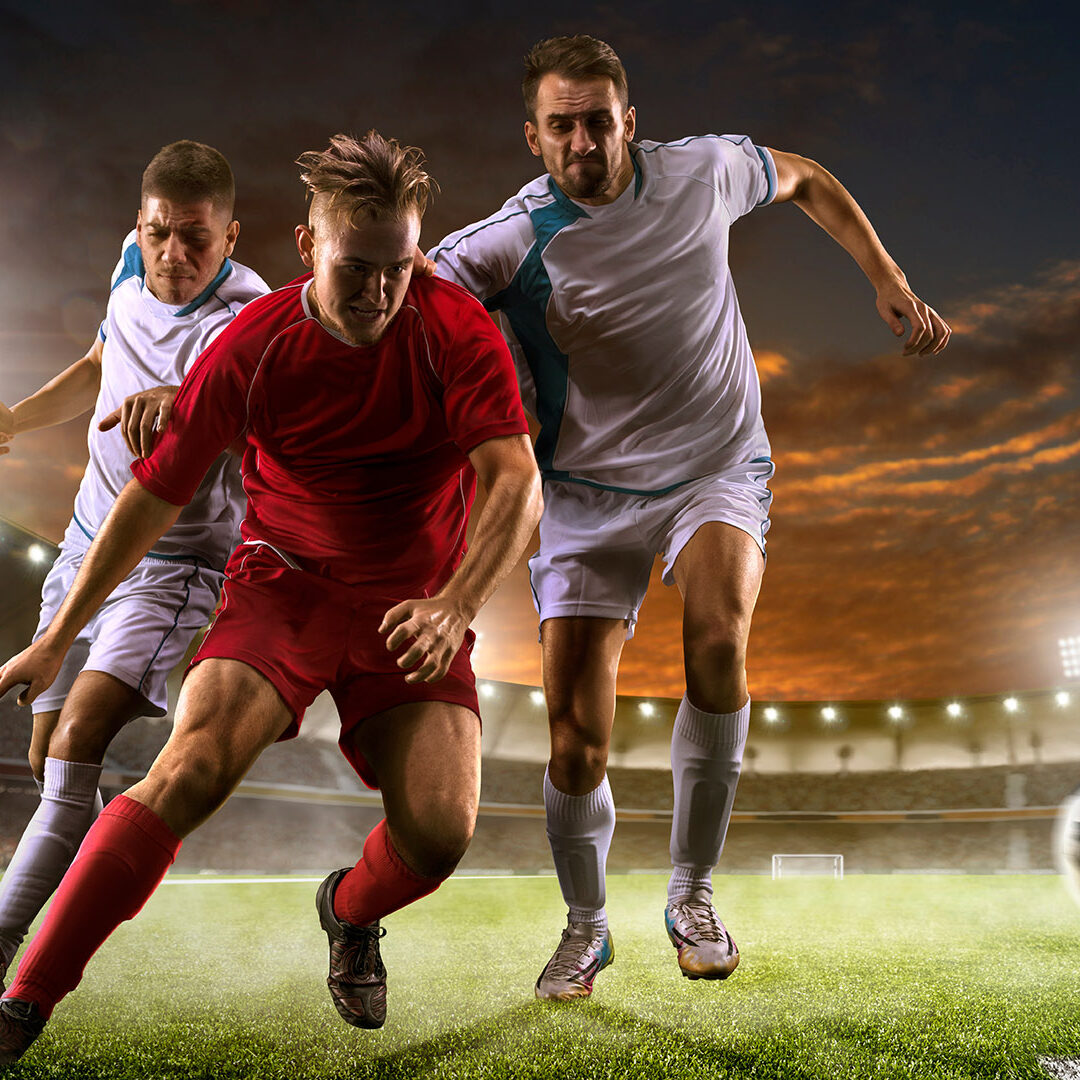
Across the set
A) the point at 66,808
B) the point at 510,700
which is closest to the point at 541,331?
the point at 66,808

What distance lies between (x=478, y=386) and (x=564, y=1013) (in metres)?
2.05

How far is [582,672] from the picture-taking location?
3400 millimetres

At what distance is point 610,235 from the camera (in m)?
3.48

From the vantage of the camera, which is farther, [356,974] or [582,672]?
[582,672]

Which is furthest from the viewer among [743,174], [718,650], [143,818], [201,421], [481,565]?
[743,174]

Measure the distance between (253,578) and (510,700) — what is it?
88.0 ft

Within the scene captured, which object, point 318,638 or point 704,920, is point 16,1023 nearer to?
point 318,638

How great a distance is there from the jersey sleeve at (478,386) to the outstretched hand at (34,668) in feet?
4.07

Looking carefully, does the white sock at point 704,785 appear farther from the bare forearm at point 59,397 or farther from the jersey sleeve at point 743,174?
the bare forearm at point 59,397

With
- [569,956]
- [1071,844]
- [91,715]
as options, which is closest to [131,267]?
[91,715]

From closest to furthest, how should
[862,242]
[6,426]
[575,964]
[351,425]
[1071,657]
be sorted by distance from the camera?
[351,425] → [575,964] → [862,242] → [6,426] → [1071,657]

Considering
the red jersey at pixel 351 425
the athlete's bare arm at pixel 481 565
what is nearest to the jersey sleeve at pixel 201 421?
the red jersey at pixel 351 425

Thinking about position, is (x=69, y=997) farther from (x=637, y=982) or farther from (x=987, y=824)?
(x=987, y=824)

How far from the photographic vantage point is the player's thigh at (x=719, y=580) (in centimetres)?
307
